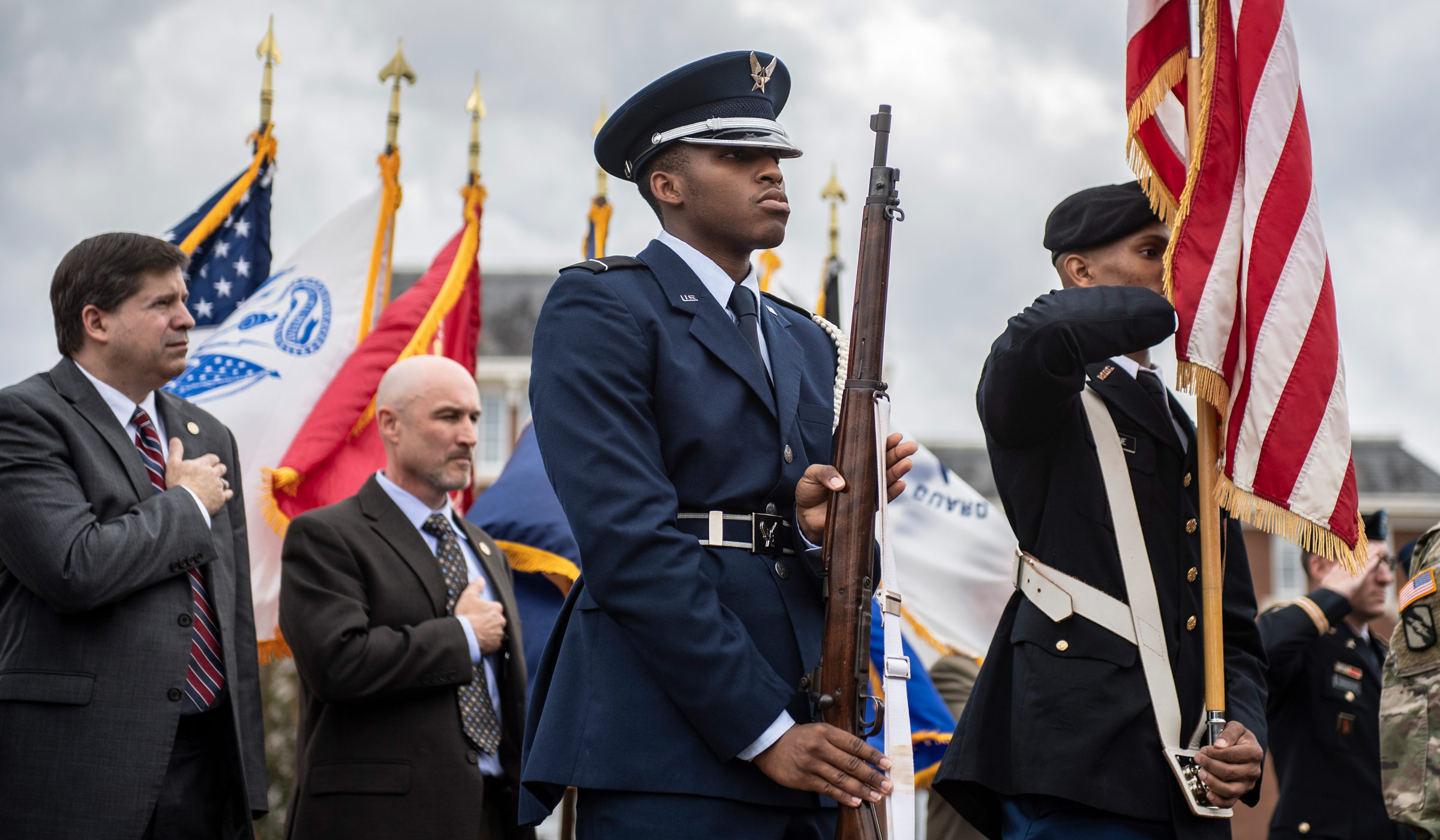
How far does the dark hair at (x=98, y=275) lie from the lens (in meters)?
4.32

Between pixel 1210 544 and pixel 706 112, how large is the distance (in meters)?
1.74

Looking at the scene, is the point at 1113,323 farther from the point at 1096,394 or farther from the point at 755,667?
the point at 755,667

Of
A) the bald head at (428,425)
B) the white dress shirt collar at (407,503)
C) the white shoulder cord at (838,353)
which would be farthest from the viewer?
the bald head at (428,425)

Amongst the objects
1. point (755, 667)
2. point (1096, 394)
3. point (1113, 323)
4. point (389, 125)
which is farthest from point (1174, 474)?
point (389, 125)

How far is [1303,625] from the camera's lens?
668cm

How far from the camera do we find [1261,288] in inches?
151

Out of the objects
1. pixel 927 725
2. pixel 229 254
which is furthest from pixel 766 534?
pixel 229 254

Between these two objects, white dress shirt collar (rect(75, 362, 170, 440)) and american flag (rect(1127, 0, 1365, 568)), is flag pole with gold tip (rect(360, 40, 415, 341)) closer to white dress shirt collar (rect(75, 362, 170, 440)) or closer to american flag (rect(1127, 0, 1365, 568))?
white dress shirt collar (rect(75, 362, 170, 440))

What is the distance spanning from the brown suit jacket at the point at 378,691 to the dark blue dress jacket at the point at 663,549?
147 centimetres

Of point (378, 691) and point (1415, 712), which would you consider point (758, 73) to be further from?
point (1415, 712)

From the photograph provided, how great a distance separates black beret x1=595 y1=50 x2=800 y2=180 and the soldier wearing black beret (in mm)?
826

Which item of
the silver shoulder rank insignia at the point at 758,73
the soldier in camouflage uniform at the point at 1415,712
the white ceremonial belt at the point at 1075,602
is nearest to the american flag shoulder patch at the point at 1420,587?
the soldier in camouflage uniform at the point at 1415,712

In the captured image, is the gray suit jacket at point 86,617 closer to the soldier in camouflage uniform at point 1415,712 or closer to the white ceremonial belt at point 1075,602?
the white ceremonial belt at point 1075,602

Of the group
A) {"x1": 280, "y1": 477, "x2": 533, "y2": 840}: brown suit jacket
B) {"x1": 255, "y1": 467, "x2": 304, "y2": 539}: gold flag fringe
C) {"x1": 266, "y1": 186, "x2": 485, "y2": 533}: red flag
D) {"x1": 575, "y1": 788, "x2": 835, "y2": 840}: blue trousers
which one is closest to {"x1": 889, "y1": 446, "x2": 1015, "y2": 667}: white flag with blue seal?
{"x1": 266, "y1": 186, "x2": 485, "y2": 533}: red flag
